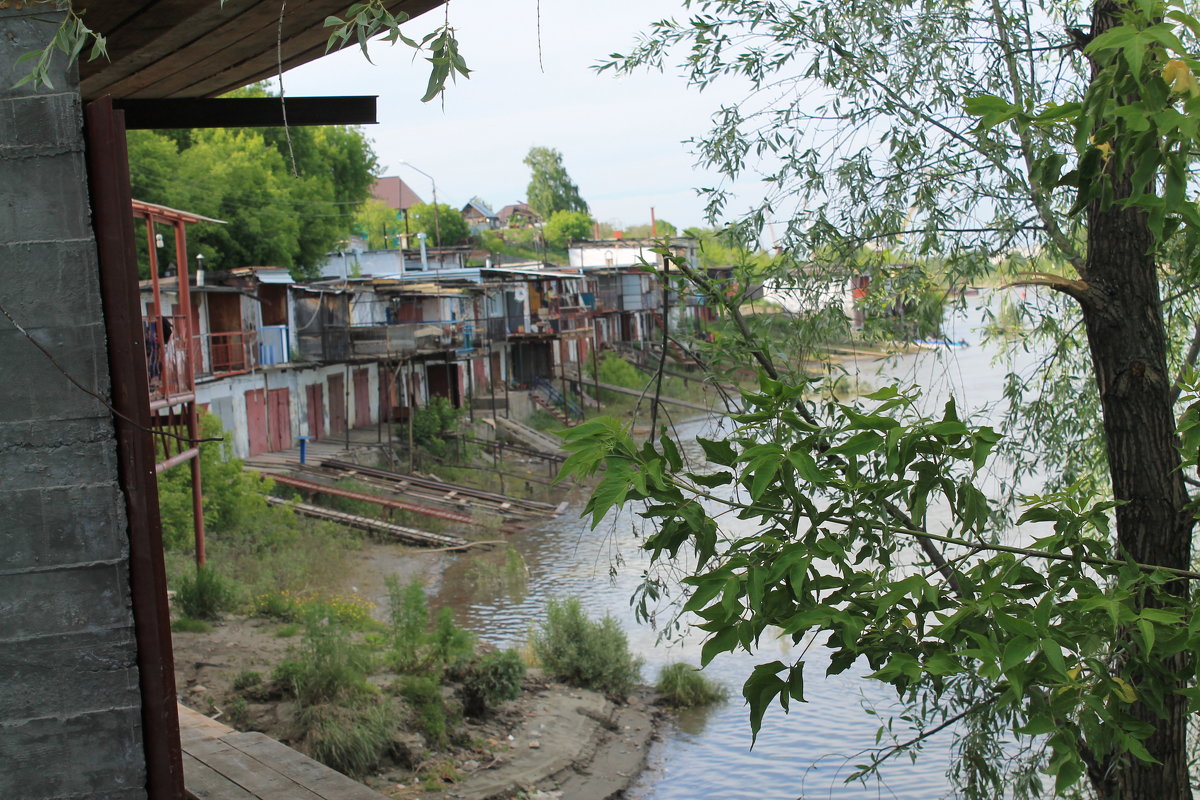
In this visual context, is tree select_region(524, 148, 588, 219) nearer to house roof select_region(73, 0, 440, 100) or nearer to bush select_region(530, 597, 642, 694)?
bush select_region(530, 597, 642, 694)

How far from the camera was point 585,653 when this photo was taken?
1359 centimetres

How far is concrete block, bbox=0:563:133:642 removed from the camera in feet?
9.36

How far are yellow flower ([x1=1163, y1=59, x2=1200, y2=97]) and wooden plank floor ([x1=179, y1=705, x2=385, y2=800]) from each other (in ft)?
9.99

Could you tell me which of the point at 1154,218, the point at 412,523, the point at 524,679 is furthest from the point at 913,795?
the point at 412,523

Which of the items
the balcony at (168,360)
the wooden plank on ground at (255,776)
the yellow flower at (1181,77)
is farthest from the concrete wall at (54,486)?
the balcony at (168,360)

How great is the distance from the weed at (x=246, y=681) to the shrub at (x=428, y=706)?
152cm

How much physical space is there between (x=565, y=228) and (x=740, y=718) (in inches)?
2397

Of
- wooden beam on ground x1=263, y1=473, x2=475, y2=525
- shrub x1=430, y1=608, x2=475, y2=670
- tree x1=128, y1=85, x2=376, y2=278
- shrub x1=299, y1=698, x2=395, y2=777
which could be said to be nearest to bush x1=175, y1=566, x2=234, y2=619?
shrub x1=430, y1=608, x2=475, y2=670

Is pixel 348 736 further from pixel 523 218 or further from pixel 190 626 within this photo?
pixel 523 218

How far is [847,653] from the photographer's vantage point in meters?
2.59

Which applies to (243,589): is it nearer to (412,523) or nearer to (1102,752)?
(412,523)

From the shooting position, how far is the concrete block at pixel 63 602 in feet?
9.36

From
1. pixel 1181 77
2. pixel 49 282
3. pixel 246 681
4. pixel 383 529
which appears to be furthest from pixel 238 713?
pixel 383 529

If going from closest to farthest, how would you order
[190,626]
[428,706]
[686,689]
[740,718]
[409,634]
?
[428,706], [190,626], [409,634], [740,718], [686,689]
